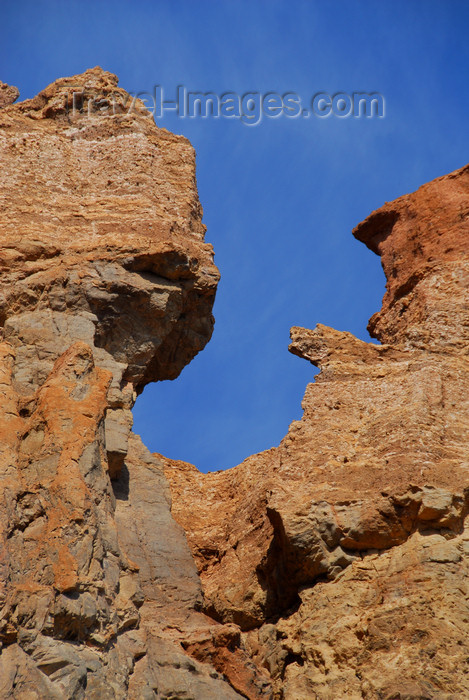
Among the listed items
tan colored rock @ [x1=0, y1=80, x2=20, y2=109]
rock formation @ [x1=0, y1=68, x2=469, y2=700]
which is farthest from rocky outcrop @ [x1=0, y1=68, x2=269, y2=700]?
tan colored rock @ [x1=0, y1=80, x2=20, y2=109]

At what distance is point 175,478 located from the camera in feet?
57.2

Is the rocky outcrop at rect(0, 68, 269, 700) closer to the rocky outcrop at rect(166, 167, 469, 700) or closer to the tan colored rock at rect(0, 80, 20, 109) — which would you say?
the tan colored rock at rect(0, 80, 20, 109)

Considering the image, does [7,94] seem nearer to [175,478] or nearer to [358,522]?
[175,478]

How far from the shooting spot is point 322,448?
14.3 meters

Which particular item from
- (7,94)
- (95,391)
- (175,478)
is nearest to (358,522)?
(95,391)

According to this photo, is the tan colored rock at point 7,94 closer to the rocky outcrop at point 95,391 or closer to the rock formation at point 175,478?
the rock formation at point 175,478

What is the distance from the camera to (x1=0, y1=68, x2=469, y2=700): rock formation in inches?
396

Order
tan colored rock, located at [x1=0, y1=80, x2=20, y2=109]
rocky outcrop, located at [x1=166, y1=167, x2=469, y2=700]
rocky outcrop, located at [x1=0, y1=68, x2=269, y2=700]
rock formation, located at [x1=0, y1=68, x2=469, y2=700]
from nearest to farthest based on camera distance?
1. rocky outcrop, located at [x1=0, y1=68, x2=269, y2=700]
2. rock formation, located at [x1=0, y1=68, x2=469, y2=700]
3. rocky outcrop, located at [x1=166, y1=167, x2=469, y2=700]
4. tan colored rock, located at [x1=0, y1=80, x2=20, y2=109]

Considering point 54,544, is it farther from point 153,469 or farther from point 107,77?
point 107,77

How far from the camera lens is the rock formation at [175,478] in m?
10.1

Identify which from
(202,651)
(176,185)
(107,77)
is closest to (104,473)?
(202,651)

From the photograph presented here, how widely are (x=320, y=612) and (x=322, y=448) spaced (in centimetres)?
306

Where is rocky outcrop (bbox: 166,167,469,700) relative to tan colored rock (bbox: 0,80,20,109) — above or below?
below

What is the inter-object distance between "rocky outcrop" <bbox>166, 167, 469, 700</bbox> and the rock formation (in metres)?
0.03
